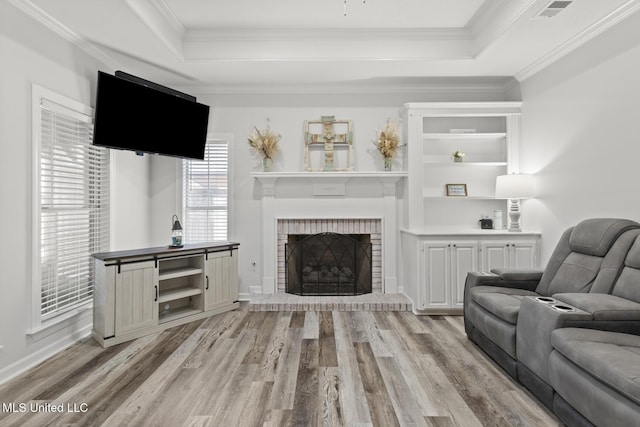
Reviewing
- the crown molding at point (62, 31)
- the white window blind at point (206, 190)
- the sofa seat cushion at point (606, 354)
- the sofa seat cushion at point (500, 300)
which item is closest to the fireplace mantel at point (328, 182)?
the white window blind at point (206, 190)

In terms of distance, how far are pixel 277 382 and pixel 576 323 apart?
1.89 metres

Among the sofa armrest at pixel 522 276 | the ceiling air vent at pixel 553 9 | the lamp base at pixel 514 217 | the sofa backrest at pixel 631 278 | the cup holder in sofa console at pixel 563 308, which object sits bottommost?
the cup holder in sofa console at pixel 563 308

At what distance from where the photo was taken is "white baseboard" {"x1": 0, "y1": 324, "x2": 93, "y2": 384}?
256 centimetres

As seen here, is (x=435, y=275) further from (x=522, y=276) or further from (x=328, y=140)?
(x=328, y=140)

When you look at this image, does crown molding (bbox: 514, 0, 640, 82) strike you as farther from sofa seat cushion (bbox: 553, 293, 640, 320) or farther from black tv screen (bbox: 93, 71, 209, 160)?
black tv screen (bbox: 93, 71, 209, 160)

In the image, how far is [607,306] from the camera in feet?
6.85

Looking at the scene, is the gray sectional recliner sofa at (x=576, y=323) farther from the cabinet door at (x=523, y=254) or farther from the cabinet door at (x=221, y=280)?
the cabinet door at (x=221, y=280)

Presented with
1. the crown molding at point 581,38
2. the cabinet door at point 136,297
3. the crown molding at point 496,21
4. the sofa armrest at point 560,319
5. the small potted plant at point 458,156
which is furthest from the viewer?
the small potted plant at point 458,156

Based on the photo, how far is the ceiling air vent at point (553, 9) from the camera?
2.72m

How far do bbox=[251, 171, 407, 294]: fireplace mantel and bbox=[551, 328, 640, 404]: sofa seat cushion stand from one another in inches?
105

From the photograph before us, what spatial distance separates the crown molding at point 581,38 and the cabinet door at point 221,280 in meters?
3.95

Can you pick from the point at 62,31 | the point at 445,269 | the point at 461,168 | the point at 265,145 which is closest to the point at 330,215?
the point at 265,145

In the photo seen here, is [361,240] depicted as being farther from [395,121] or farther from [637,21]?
[637,21]

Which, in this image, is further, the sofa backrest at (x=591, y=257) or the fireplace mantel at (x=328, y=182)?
the fireplace mantel at (x=328, y=182)
